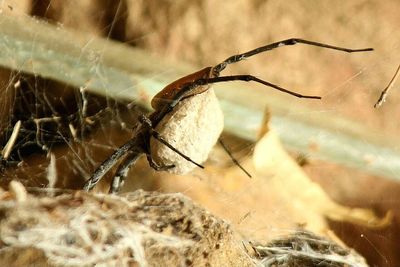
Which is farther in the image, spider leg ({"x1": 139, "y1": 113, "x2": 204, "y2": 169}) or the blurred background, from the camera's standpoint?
the blurred background

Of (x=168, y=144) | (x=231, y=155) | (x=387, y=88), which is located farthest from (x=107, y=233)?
(x=387, y=88)

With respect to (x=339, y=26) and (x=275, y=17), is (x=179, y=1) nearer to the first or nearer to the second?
(x=275, y=17)

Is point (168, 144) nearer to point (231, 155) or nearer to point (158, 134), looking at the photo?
point (158, 134)

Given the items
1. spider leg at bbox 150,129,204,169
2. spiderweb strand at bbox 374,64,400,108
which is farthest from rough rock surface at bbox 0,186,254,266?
spiderweb strand at bbox 374,64,400,108

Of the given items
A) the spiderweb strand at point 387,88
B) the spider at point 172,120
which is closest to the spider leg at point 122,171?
the spider at point 172,120

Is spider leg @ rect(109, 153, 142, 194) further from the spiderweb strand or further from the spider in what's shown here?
the spiderweb strand

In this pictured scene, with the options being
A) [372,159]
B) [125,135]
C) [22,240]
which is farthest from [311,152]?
[22,240]
